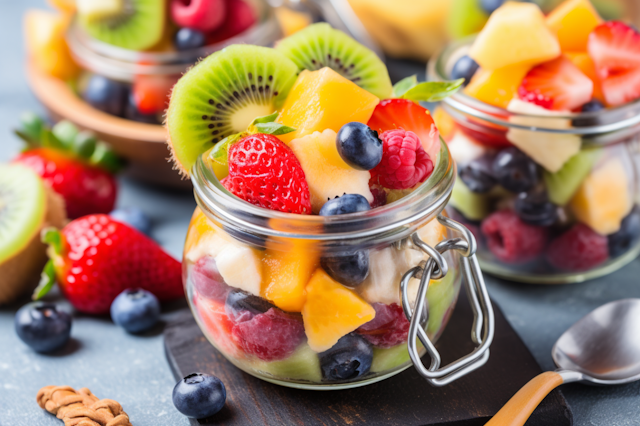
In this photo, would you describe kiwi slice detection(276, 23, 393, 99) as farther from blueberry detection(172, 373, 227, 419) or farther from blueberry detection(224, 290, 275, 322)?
blueberry detection(172, 373, 227, 419)

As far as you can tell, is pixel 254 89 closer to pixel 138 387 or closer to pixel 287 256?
pixel 287 256

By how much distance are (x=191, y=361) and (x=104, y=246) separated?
282 millimetres

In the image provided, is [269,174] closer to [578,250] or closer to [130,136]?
[578,250]

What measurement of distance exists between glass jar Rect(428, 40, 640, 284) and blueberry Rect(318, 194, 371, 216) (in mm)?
402

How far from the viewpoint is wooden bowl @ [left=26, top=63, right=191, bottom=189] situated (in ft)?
4.75

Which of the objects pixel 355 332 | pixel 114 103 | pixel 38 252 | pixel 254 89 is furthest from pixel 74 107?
pixel 355 332

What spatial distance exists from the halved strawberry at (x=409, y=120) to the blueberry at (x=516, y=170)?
0.85 feet

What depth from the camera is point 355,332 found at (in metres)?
0.81

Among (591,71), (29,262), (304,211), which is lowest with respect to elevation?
(29,262)

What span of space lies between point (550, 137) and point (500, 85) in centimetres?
12

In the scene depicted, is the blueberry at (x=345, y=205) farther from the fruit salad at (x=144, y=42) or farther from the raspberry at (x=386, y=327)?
the fruit salad at (x=144, y=42)

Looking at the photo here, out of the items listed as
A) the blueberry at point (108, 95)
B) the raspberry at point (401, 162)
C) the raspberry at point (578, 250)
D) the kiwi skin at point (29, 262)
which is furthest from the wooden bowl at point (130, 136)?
the raspberry at point (578, 250)

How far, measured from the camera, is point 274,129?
81 centimetres

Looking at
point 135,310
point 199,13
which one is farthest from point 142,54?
point 135,310
